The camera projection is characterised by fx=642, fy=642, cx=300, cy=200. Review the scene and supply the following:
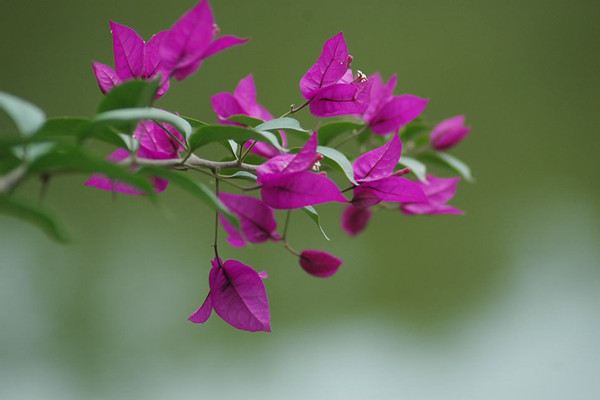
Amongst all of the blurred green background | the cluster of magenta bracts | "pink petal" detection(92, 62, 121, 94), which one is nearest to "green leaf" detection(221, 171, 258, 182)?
the cluster of magenta bracts

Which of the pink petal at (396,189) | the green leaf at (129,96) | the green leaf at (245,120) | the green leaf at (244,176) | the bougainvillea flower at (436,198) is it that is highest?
the green leaf at (129,96)

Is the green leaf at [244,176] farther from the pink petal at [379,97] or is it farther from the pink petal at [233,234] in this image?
the pink petal at [379,97]

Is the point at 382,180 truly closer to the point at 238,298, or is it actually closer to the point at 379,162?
the point at 379,162

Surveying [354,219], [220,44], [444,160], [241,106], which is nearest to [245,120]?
[241,106]

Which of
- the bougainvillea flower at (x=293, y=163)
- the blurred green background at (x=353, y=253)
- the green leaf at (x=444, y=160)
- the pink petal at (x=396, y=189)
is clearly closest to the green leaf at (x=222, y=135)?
the bougainvillea flower at (x=293, y=163)

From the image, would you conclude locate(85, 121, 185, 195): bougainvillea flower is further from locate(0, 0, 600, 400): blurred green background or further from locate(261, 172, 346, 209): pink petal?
locate(0, 0, 600, 400): blurred green background

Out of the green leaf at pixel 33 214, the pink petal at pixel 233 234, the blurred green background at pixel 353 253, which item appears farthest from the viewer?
the blurred green background at pixel 353 253

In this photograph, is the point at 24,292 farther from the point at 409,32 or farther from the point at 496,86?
the point at 496,86
